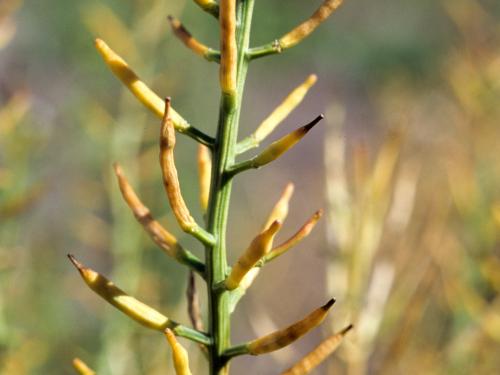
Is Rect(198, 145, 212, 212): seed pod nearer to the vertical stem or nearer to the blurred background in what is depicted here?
the vertical stem

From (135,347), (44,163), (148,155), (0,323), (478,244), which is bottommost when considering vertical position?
(478,244)

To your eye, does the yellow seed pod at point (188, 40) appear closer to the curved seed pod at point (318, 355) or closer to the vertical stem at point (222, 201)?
the vertical stem at point (222, 201)

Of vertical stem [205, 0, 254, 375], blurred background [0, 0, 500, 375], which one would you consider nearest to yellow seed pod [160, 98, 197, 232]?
vertical stem [205, 0, 254, 375]

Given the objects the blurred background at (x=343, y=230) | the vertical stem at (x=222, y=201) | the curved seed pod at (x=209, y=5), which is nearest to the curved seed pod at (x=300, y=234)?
the vertical stem at (x=222, y=201)

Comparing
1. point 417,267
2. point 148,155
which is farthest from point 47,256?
point 417,267

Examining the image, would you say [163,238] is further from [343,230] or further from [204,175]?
[343,230]

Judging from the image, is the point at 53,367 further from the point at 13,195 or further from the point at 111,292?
the point at 111,292

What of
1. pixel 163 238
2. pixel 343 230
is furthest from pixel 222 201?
pixel 343 230
